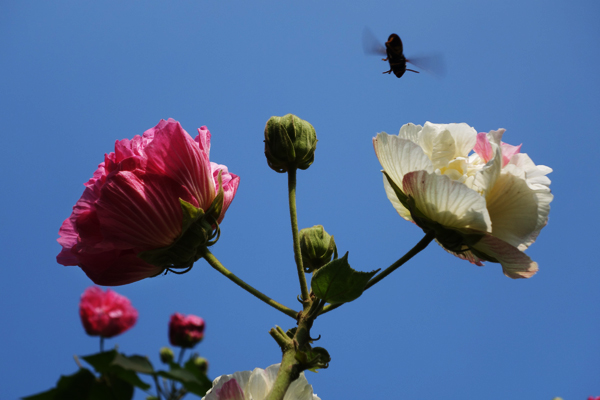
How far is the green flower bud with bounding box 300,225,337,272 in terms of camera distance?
1375 millimetres

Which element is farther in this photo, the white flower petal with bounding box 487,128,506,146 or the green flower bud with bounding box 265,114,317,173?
the green flower bud with bounding box 265,114,317,173

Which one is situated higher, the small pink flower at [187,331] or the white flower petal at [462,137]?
the small pink flower at [187,331]

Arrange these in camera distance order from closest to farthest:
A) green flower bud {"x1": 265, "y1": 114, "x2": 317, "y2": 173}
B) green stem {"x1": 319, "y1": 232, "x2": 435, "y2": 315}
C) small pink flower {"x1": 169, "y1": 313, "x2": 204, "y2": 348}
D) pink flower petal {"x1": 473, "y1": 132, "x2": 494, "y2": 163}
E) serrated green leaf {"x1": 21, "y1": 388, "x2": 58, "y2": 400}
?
serrated green leaf {"x1": 21, "y1": 388, "x2": 58, "y2": 400} < green stem {"x1": 319, "y1": 232, "x2": 435, "y2": 315} < pink flower petal {"x1": 473, "y1": 132, "x2": 494, "y2": 163} < green flower bud {"x1": 265, "y1": 114, "x2": 317, "y2": 173} < small pink flower {"x1": 169, "y1": 313, "x2": 204, "y2": 348}

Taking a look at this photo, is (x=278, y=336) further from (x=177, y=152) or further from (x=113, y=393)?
(x=177, y=152)

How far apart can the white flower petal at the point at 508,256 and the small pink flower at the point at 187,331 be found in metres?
3.84

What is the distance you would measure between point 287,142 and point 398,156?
358mm

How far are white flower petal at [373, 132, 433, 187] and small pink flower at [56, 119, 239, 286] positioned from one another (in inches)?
18.7

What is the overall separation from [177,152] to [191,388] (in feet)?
1.85

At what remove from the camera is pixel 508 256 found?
1.11 metres

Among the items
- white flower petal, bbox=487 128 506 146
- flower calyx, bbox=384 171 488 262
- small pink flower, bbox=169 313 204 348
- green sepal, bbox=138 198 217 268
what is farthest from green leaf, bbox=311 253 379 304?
small pink flower, bbox=169 313 204 348

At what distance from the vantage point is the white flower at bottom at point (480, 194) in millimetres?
1071

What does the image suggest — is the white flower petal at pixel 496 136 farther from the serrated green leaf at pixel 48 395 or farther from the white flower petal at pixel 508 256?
the serrated green leaf at pixel 48 395

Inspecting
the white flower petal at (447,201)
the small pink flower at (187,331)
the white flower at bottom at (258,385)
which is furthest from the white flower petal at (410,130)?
the small pink flower at (187,331)

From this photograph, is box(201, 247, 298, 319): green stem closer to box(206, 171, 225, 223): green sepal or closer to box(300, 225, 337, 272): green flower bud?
box(206, 171, 225, 223): green sepal
